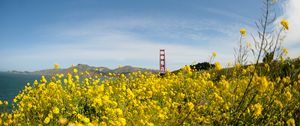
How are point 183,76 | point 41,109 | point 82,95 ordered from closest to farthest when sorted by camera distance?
point 41,109 < point 82,95 < point 183,76

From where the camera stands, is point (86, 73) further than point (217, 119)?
Yes

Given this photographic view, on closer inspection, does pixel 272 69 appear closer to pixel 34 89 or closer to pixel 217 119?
pixel 217 119

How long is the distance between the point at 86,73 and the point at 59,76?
173 cm

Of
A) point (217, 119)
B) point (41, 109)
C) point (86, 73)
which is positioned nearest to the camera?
point (217, 119)

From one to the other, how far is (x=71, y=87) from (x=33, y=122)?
1.84m

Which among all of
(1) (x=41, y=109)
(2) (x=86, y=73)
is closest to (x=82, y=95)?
(1) (x=41, y=109)

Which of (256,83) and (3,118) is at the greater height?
(256,83)

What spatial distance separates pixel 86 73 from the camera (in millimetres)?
9375

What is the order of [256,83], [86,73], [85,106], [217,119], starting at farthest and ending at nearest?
[86,73]
[85,106]
[217,119]
[256,83]

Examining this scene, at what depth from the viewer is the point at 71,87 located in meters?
6.80

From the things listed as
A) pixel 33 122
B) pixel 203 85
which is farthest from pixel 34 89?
pixel 203 85

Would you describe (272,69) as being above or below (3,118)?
above

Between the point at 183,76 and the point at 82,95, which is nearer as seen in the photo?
the point at 82,95

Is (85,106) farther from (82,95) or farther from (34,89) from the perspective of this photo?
(34,89)
